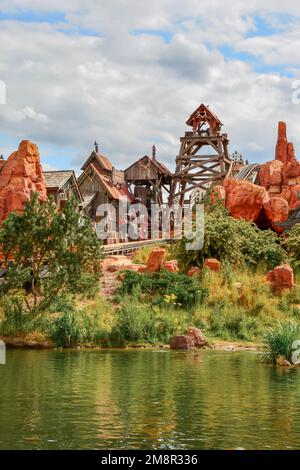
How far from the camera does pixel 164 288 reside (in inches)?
1320

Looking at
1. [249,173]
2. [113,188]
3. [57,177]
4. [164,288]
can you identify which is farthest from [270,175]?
[164,288]

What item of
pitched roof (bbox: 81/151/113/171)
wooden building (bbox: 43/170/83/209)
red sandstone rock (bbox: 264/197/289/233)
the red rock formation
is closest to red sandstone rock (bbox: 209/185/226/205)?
red sandstone rock (bbox: 264/197/289/233)

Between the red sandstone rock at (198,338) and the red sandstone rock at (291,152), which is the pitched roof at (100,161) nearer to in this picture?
the red sandstone rock at (291,152)

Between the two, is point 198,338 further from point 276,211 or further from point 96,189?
point 96,189

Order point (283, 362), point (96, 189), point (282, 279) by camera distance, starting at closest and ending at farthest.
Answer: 1. point (283, 362)
2. point (282, 279)
3. point (96, 189)

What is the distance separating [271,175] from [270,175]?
0.09 meters

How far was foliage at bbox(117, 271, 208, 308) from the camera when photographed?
32375 mm

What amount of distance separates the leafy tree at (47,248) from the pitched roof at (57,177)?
16604 millimetres

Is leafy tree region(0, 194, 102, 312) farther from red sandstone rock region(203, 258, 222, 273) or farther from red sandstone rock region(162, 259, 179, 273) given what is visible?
red sandstone rock region(203, 258, 222, 273)

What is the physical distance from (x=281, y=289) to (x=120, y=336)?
9.07m
